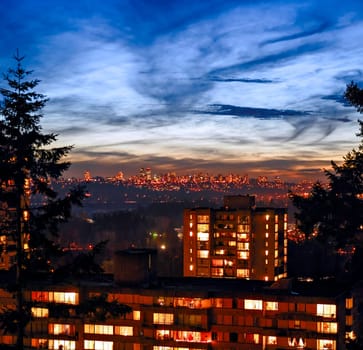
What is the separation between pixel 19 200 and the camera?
54.2 feet

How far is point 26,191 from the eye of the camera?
680 inches

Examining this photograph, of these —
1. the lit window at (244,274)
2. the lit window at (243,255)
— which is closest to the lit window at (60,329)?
the lit window at (244,274)

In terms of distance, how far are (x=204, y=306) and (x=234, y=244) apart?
40884 millimetres

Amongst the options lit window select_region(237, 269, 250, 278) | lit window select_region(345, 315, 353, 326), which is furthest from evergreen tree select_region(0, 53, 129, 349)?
lit window select_region(237, 269, 250, 278)

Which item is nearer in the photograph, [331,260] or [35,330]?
[35,330]

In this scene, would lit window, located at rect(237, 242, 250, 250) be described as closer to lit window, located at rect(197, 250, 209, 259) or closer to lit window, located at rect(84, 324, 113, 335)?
lit window, located at rect(197, 250, 209, 259)

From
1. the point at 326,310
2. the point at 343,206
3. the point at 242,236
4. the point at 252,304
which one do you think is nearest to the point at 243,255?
the point at 242,236

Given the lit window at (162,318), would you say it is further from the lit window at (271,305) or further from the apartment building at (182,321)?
the lit window at (271,305)

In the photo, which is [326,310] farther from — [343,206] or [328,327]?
[343,206]

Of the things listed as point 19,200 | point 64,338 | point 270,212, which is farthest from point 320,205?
point 270,212

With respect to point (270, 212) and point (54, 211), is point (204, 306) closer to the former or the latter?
point (54, 211)

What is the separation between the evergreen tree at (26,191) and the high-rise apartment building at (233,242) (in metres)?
64.3

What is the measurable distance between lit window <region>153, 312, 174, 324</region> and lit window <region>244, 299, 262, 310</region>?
4.68 meters

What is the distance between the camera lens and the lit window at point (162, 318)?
41.1 m
